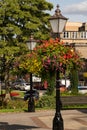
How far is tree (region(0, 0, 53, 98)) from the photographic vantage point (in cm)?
3256

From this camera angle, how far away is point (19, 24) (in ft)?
110

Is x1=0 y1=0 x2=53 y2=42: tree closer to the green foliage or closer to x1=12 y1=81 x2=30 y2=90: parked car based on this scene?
the green foliage

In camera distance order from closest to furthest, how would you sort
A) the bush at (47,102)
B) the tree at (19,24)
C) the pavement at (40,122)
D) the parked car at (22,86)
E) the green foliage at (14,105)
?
1. the pavement at (40,122)
2. the bush at (47,102)
3. the green foliage at (14,105)
4. the tree at (19,24)
5. the parked car at (22,86)

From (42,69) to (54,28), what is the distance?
155 centimetres

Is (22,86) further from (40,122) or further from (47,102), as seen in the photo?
(40,122)

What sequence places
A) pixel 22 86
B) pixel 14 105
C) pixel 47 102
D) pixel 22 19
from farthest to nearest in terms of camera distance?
pixel 22 86, pixel 22 19, pixel 14 105, pixel 47 102

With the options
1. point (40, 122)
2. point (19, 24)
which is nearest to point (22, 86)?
point (19, 24)

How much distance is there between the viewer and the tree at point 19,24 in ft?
107

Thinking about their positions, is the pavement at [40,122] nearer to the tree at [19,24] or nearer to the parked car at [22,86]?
the tree at [19,24]

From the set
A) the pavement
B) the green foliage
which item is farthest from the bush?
the pavement

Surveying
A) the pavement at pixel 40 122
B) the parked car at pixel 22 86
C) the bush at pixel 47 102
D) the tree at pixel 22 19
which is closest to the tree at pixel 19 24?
the tree at pixel 22 19

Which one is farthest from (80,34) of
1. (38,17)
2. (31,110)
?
(31,110)

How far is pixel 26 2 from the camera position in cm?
3406

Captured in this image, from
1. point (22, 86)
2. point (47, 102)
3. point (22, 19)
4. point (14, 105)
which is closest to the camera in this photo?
point (47, 102)
